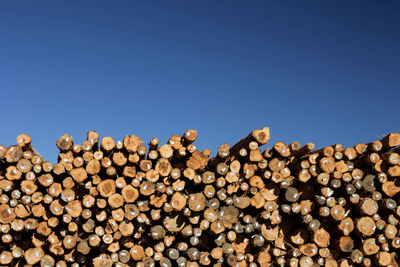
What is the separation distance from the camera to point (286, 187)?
4723mm

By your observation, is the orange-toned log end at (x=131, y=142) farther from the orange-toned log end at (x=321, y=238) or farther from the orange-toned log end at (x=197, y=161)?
the orange-toned log end at (x=321, y=238)

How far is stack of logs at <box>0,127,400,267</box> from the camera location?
463cm

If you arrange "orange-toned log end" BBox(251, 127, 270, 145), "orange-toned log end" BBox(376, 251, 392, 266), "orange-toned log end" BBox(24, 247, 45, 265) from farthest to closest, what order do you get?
1. "orange-toned log end" BBox(24, 247, 45, 265)
2. "orange-toned log end" BBox(251, 127, 270, 145)
3. "orange-toned log end" BBox(376, 251, 392, 266)

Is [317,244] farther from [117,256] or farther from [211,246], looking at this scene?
[117,256]

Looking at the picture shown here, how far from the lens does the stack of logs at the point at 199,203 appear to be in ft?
15.2

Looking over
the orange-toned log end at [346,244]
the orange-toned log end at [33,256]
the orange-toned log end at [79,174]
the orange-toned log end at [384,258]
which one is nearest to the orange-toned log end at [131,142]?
the orange-toned log end at [79,174]

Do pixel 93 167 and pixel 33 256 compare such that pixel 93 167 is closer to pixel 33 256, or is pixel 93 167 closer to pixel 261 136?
pixel 33 256

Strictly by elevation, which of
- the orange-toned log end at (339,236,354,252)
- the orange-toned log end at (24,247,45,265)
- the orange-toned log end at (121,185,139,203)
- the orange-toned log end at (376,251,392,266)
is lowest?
the orange-toned log end at (376,251,392,266)

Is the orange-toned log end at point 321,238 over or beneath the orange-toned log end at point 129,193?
beneath

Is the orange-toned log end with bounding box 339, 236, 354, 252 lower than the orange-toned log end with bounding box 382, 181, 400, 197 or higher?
lower

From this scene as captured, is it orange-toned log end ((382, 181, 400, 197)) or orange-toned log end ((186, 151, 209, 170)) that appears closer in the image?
orange-toned log end ((382, 181, 400, 197))

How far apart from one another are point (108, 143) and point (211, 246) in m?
2.04

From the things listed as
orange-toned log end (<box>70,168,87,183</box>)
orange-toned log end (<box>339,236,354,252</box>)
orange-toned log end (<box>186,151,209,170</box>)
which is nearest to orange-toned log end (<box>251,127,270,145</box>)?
orange-toned log end (<box>186,151,209,170</box>)

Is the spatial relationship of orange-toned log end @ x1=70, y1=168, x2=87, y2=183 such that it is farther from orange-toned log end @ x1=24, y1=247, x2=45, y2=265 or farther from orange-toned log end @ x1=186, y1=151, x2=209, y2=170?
orange-toned log end @ x1=186, y1=151, x2=209, y2=170
